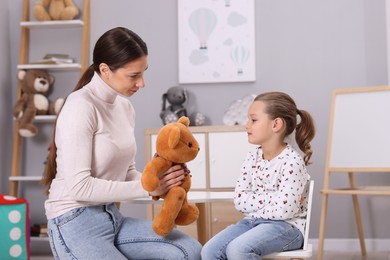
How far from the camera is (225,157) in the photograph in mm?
4059

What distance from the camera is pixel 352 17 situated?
4.29 m

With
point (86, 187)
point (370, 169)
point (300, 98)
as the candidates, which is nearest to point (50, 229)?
point (86, 187)

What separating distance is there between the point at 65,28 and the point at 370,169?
2.30 metres

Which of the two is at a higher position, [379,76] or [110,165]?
[379,76]

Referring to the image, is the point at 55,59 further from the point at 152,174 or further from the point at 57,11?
the point at 152,174

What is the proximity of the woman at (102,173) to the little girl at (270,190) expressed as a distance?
0.51ft

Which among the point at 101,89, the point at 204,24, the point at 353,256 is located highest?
the point at 204,24

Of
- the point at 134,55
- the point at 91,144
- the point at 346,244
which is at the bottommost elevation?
the point at 346,244

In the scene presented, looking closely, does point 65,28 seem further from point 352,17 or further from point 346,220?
point 346,220

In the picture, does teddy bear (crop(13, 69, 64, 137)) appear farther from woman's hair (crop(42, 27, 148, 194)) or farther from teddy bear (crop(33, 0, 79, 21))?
woman's hair (crop(42, 27, 148, 194))

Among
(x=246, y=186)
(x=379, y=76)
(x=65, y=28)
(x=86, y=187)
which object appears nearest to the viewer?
(x=86, y=187)

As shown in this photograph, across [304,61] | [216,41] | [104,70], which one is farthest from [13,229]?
[304,61]

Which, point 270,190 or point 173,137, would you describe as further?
point 270,190

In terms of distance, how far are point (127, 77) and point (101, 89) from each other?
9cm
